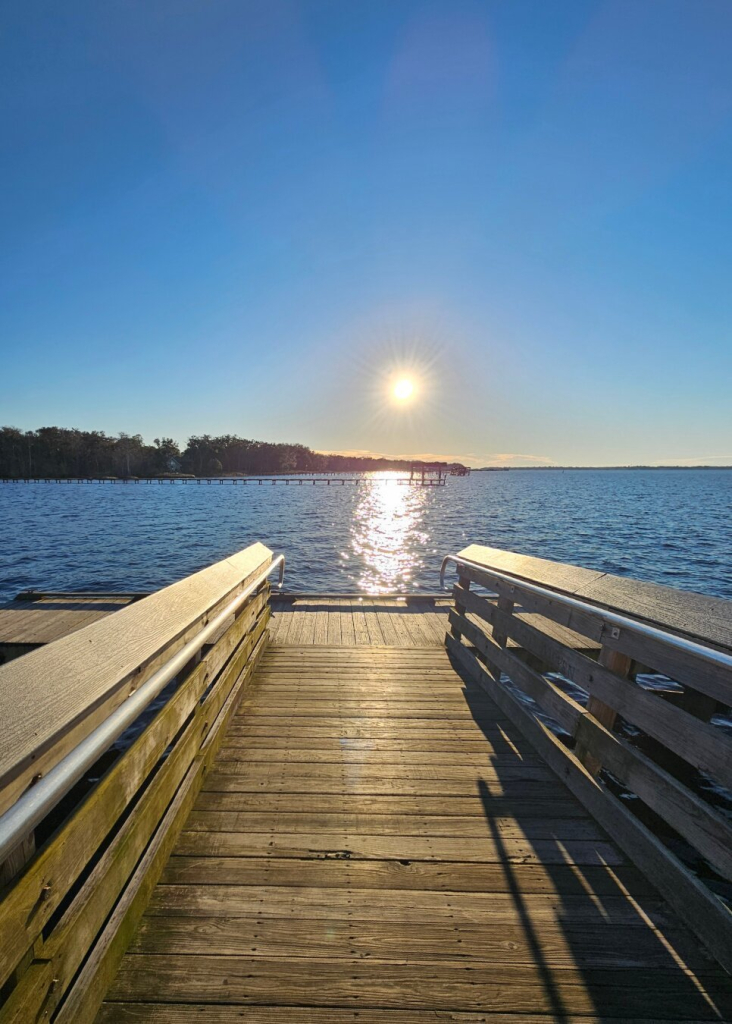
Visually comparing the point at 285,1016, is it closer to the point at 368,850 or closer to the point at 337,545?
the point at 368,850

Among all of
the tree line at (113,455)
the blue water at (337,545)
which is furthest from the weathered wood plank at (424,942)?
the tree line at (113,455)

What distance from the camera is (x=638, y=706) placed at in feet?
7.70

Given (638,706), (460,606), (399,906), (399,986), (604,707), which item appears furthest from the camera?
(460,606)

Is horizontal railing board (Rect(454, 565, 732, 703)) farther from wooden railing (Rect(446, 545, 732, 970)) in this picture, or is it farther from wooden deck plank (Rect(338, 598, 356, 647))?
wooden deck plank (Rect(338, 598, 356, 647))

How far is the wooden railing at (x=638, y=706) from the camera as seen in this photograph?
1903mm

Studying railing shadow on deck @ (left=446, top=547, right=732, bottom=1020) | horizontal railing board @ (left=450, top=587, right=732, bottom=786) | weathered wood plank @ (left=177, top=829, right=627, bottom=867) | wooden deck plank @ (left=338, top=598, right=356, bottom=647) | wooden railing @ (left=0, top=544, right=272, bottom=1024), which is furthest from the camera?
wooden deck plank @ (left=338, top=598, right=356, bottom=647)

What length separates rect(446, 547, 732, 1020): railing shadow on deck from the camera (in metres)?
1.78

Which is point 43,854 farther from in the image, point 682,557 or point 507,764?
point 682,557

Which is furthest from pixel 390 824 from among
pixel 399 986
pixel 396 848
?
pixel 399 986

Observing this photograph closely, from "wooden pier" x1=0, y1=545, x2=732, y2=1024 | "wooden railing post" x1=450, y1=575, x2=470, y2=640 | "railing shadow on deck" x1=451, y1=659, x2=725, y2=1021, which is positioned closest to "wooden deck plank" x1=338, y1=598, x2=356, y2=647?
"wooden railing post" x1=450, y1=575, x2=470, y2=640

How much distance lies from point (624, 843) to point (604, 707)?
660 millimetres

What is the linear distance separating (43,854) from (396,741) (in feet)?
8.50

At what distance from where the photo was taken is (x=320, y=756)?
3.22 m

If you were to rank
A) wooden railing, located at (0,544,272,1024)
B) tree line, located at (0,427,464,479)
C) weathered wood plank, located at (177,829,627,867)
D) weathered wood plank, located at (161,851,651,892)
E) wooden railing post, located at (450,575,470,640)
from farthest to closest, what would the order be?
tree line, located at (0,427,464,479)
wooden railing post, located at (450,575,470,640)
weathered wood plank, located at (177,829,627,867)
weathered wood plank, located at (161,851,651,892)
wooden railing, located at (0,544,272,1024)
